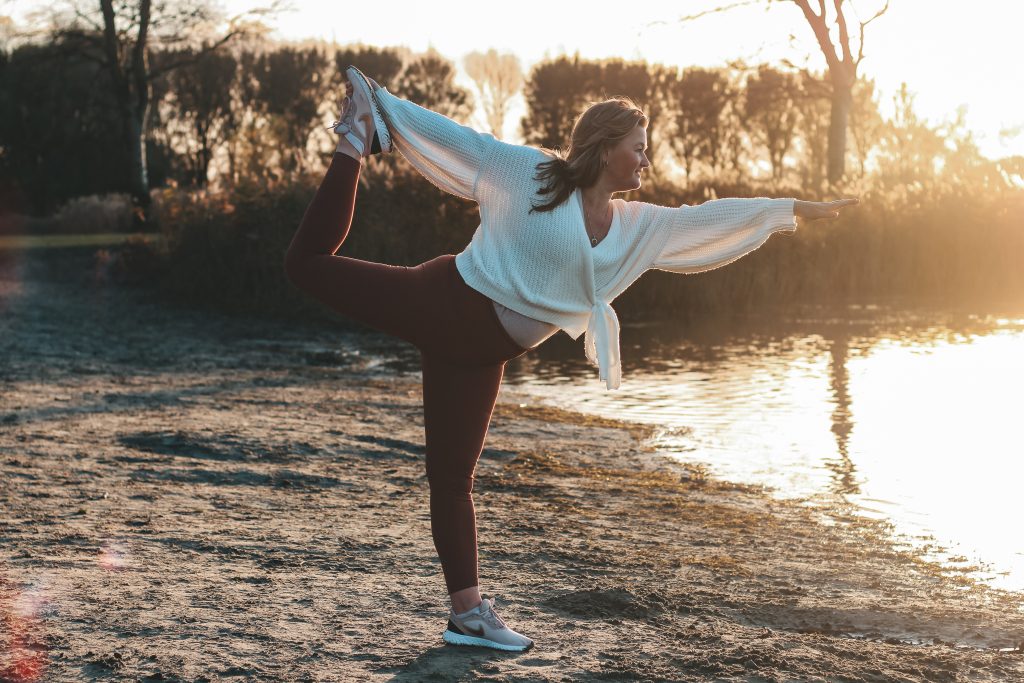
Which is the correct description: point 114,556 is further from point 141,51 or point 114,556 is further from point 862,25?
point 141,51

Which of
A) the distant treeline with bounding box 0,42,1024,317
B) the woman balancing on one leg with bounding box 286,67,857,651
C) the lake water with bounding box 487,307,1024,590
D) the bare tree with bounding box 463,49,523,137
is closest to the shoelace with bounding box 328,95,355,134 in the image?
the woman balancing on one leg with bounding box 286,67,857,651

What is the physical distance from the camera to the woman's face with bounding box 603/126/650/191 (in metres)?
3.86

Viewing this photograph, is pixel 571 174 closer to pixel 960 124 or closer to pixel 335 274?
pixel 335 274

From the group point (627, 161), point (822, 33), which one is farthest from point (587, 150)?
point (822, 33)

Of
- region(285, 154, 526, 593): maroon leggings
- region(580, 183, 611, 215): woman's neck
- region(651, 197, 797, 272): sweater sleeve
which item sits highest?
region(580, 183, 611, 215): woman's neck

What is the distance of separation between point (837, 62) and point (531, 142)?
11955mm

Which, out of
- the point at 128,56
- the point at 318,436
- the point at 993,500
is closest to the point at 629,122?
the point at 993,500

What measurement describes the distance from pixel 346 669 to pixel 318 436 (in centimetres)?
465

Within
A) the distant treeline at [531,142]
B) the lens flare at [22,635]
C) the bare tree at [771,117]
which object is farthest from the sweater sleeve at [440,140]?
the bare tree at [771,117]

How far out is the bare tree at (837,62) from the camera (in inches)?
944

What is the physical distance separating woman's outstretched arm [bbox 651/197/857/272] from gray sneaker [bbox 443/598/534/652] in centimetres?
132

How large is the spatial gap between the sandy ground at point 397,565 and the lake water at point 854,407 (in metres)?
0.48

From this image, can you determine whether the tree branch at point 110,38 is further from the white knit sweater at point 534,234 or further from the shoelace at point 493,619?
the shoelace at point 493,619

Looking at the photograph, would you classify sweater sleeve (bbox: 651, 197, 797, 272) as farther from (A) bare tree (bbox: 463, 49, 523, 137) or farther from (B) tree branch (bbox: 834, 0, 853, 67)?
(A) bare tree (bbox: 463, 49, 523, 137)
